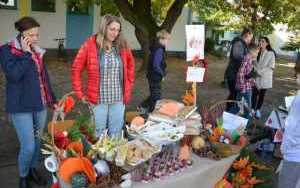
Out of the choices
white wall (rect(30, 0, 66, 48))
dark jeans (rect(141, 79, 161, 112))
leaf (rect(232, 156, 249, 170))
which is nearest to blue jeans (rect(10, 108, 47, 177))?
leaf (rect(232, 156, 249, 170))

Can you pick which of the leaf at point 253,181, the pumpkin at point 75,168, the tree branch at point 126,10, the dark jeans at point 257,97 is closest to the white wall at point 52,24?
the tree branch at point 126,10

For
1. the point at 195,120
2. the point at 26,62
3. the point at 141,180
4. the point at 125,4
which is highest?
the point at 125,4

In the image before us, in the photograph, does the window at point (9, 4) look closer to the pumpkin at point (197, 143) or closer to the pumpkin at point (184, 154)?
the pumpkin at point (197, 143)

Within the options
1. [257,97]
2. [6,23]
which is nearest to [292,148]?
[257,97]

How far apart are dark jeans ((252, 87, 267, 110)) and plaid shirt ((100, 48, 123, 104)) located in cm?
452

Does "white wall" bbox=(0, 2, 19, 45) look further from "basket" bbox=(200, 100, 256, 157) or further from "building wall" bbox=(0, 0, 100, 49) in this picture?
"basket" bbox=(200, 100, 256, 157)

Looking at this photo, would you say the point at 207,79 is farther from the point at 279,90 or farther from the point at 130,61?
the point at 130,61

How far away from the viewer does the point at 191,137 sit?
3.83 m

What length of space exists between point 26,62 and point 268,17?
36.1 feet

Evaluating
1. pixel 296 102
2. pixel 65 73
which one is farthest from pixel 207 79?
pixel 296 102

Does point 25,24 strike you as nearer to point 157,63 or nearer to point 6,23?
point 157,63

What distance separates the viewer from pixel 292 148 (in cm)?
330

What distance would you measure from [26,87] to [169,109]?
1.30 metres

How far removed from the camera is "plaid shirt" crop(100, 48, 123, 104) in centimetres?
398
